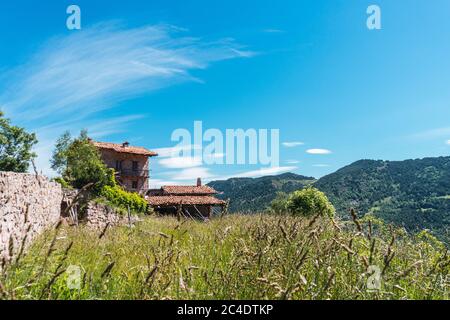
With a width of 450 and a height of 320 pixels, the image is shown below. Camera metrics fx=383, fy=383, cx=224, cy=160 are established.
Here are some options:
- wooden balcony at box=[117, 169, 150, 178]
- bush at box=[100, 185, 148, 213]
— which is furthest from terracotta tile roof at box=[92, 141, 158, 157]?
bush at box=[100, 185, 148, 213]

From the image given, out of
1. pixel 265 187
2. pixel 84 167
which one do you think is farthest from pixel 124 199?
pixel 265 187

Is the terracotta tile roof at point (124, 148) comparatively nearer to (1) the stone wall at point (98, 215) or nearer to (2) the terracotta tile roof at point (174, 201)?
(2) the terracotta tile roof at point (174, 201)

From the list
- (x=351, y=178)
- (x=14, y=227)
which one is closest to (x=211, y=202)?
(x=14, y=227)

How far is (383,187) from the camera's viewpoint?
10431 centimetres

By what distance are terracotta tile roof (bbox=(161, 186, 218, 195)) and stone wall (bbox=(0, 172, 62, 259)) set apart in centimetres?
4104

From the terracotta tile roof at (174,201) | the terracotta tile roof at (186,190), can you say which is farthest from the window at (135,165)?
the terracotta tile roof at (174,201)

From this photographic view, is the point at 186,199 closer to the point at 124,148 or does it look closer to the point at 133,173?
the point at 133,173

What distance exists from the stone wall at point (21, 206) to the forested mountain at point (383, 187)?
69.2 m

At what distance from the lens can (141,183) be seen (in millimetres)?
57188

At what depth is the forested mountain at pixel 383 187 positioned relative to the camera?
279 feet

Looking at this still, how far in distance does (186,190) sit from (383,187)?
6893cm

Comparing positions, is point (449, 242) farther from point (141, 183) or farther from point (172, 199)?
point (141, 183)

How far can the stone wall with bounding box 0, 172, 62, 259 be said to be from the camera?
7.23 m

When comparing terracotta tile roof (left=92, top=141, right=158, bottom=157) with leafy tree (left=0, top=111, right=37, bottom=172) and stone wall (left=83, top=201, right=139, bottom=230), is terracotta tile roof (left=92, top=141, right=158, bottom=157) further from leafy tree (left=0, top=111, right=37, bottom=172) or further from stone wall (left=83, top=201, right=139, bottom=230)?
stone wall (left=83, top=201, right=139, bottom=230)
